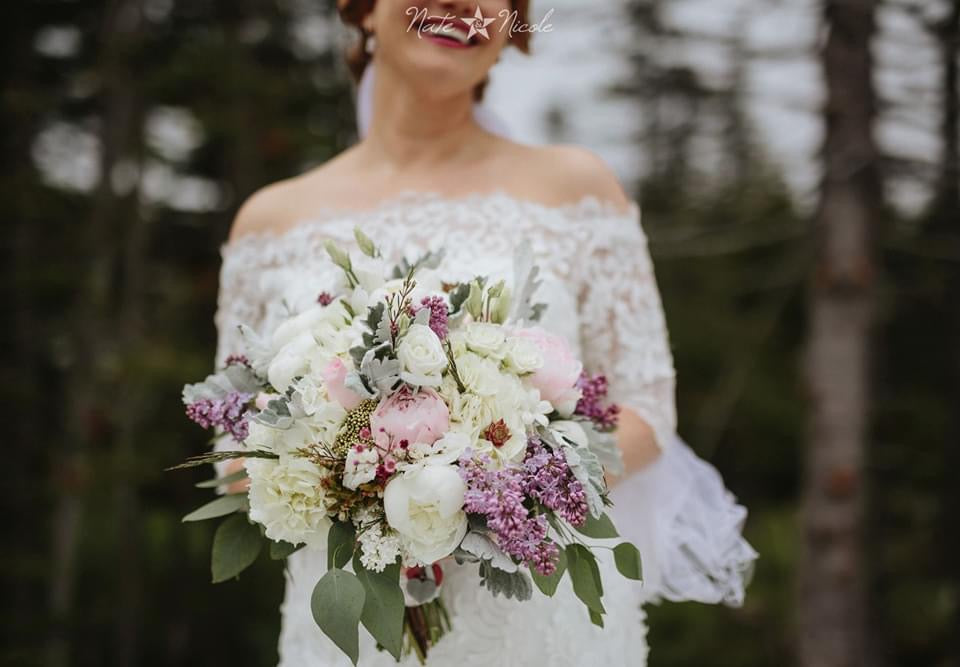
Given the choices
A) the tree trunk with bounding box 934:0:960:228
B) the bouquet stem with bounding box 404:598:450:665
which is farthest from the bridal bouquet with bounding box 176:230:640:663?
the tree trunk with bounding box 934:0:960:228

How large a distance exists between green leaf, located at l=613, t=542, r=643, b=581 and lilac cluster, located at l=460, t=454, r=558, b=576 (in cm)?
28

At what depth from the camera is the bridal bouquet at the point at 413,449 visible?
1.44 metres

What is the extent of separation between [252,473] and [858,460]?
10.6 ft

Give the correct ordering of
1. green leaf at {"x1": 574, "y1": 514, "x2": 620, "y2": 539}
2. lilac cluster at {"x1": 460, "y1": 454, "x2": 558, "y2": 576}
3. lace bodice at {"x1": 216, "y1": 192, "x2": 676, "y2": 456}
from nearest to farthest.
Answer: lilac cluster at {"x1": 460, "y1": 454, "x2": 558, "y2": 576} → green leaf at {"x1": 574, "y1": 514, "x2": 620, "y2": 539} → lace bodice at {"x1": 216, "y1": 192, "x2": 676, "y2": 456}

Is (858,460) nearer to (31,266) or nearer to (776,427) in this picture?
(31,266)

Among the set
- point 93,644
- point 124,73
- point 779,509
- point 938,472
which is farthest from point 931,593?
point 124,73

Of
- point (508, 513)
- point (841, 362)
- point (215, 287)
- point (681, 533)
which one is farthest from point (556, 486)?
point (215, 287)

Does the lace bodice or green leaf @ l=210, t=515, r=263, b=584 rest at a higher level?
the lace bodice

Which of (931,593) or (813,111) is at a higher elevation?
(813,111)

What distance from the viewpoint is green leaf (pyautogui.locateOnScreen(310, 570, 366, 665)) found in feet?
4.68

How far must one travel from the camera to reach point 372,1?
2352mm

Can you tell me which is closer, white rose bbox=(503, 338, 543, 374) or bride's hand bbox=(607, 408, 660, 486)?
white rose bbox=(503, 338, 543, 374)

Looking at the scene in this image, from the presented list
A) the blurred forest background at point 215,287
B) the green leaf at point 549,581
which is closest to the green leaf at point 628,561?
the green leaf at point 549,581

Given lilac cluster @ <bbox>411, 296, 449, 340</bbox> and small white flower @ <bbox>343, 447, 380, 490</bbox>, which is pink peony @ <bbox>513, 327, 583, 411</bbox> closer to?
lilac cluster @ <bbox>411, 296, 449, 340</bbox>
